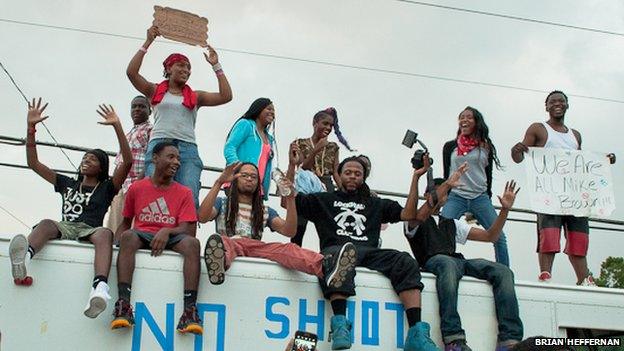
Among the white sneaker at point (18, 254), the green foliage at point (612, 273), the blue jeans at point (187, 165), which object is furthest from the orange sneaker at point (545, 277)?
the green foliage at point (612, 273)

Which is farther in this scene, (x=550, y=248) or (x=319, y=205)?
(x=550, y=248)

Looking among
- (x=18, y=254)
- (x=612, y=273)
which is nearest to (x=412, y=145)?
(x=18, y=254)

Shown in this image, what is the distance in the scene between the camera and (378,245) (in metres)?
6.61

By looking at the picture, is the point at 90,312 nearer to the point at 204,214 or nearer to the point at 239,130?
the point at 204,214

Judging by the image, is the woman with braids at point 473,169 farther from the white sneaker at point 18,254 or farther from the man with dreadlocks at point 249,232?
the white sneaker at point 18,254

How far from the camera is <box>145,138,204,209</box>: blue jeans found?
21.8ft

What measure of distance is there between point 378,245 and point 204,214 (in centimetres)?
139

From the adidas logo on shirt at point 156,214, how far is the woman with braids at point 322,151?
1851 mm

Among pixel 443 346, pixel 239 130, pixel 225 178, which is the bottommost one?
pixel 443 346

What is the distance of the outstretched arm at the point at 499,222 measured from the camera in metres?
6.67

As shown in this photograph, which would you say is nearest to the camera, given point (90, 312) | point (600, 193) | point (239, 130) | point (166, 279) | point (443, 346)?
point (90, 312)

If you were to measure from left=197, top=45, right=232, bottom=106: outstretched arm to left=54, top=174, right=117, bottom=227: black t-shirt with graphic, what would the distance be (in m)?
1.11

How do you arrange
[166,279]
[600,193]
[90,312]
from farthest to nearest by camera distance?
[600,193] → [166,279] → [90,312]

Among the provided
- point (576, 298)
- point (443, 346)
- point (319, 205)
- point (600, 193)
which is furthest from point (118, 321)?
point (600, 193)
